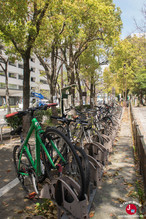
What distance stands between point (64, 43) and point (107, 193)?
1311cm

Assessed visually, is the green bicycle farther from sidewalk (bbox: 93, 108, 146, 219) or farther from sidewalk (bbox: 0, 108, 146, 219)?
sidewalk (bbox: 93, 108, 146, 219)

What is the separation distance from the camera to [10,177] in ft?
13.3

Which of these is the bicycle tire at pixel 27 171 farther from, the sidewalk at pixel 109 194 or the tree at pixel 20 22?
the tree at pixel 20 22

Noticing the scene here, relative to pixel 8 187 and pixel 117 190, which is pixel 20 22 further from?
pixel 117 190

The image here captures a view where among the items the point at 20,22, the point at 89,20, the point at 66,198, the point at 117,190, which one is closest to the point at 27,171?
the point at 66,198

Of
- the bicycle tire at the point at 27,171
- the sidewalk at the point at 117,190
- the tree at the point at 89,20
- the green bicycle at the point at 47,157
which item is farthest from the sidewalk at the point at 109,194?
the tree at the point at 89,20

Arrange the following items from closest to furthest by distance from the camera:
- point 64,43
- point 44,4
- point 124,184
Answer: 1. point 124,184
2. point 44,4
3. point 64,43

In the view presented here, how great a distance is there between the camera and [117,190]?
3354 millimetres

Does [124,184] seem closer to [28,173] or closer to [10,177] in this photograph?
[28,173]

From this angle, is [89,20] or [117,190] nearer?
[117,190]

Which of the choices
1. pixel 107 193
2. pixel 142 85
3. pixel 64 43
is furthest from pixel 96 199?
pixel 142 85

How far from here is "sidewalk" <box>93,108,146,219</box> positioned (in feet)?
8.92

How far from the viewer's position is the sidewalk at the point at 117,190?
8.92 feet

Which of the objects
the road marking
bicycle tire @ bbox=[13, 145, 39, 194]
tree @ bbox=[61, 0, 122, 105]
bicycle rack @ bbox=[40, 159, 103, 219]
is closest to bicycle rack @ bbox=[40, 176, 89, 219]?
bicycle rack @ bbox=[40, 159, 103, 219]
